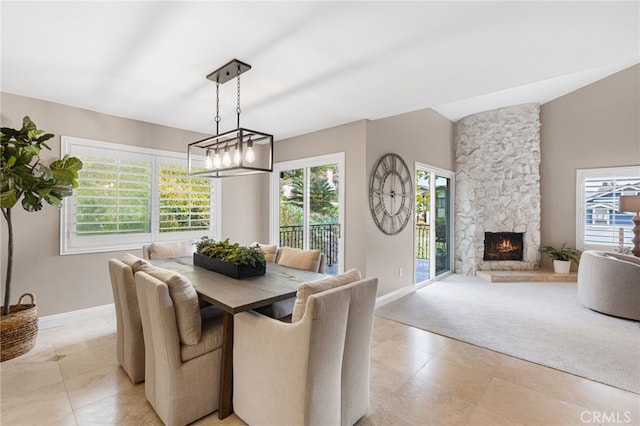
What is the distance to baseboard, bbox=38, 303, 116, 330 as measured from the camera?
343cm

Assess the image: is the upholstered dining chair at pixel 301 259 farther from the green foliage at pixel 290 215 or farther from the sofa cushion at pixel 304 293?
the green foliage at pixel 290 215

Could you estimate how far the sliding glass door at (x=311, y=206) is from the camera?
454cm

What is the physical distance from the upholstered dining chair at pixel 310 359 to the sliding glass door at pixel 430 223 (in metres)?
→ 3.77

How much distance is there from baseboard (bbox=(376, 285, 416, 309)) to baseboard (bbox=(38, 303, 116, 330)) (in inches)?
140

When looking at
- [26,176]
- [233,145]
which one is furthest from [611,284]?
[26,176]

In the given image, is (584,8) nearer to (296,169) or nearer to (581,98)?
(296,169)

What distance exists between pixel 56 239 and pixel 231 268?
2529 mm

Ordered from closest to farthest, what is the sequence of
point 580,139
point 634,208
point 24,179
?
1. point 24,179
2. point 634,208
3. point 580,139

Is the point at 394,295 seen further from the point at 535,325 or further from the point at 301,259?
the point at 301,259

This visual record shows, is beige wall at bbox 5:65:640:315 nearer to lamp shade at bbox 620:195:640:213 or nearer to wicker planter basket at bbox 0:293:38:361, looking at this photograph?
wicker planter basket at bbox 0:293:38:361

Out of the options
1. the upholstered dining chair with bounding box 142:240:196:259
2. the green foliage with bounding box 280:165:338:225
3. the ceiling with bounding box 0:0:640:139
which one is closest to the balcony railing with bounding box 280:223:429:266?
the green foliage with bounding box 280:165:338:225

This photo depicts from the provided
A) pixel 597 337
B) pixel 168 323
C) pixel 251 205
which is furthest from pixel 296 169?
pixel 597 337

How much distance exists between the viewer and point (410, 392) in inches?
91.1

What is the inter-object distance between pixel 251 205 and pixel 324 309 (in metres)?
4.16
